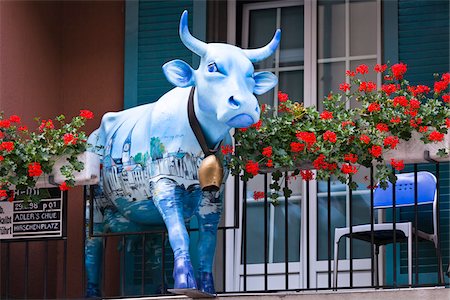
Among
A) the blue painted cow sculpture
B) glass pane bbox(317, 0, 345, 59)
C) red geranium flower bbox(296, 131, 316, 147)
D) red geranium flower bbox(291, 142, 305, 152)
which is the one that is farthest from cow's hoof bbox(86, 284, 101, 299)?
glass pane bbox(317, 0, 345, 59)

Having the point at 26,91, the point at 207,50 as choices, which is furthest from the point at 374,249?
the point at 26,91

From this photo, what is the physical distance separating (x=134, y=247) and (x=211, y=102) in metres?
1.86

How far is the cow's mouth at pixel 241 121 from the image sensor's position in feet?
33.3

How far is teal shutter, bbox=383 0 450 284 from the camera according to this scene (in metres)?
11.3

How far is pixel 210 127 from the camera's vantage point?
10602 millimetres

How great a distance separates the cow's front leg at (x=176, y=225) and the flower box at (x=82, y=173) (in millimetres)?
453

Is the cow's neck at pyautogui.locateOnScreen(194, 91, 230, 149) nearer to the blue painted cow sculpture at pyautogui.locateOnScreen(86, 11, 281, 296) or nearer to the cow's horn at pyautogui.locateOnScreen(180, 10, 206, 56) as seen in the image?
the blue painted cow sculpture at pyautogui.locateOnScreen(86, 11, 281, 296)

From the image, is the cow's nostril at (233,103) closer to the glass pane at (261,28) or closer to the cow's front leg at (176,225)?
the cow's front leg at (176,225)

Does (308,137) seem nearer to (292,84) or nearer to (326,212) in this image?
(326,212)

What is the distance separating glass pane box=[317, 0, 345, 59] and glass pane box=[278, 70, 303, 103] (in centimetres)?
23

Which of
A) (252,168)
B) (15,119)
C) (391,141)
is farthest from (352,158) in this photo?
(15,119)

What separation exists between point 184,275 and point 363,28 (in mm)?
2821

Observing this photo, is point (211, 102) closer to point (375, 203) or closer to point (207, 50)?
point (207, 50)

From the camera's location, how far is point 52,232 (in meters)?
11.1
